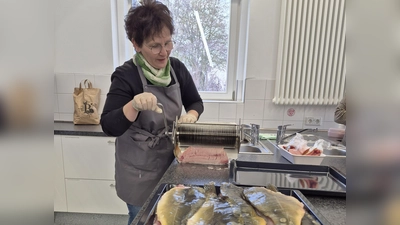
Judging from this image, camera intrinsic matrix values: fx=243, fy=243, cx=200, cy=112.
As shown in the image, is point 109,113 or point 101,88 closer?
point 109,113

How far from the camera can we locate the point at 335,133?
69.1 inches

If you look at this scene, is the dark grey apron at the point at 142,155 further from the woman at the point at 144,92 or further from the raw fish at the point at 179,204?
the raw fish at the point at 179,204

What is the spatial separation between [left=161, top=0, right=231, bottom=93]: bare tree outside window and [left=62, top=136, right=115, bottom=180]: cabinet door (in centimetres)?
98

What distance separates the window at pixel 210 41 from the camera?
2.10m

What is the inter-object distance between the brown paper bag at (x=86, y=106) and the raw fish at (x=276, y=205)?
1624 mm

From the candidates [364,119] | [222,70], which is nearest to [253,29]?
[222,70]

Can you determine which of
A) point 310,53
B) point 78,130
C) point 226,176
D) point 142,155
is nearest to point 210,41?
point 310,53

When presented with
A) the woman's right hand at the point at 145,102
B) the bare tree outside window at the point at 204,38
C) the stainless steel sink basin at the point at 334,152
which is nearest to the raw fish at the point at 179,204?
the woman's right hand at the point at 145,102

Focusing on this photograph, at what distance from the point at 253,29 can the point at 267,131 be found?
2.76 feet

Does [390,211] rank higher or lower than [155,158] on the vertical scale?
higher

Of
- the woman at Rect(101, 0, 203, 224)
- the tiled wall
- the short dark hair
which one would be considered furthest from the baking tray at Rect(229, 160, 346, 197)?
the tiled wall

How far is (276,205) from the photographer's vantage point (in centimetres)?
63

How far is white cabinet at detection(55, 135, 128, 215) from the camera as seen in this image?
5.93 feet

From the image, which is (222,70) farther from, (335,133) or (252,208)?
(252,208)
